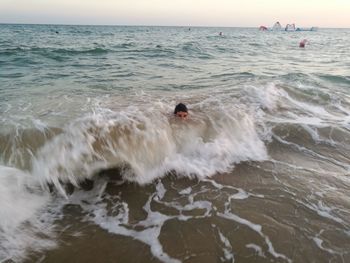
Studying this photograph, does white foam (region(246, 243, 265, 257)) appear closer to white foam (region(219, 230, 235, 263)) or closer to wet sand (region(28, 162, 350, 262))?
wet sand (region(28, 162, 350, 262))

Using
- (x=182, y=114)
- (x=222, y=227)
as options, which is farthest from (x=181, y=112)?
(x=222, y=227)

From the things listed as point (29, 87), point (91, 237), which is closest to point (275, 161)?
point (91, 237)

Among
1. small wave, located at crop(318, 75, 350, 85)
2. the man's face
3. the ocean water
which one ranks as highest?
Answer: the man's face

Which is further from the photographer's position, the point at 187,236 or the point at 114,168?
the point at 114,168

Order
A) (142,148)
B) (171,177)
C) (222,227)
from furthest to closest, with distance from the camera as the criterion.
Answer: (142,148)
(171,177)
(222,227)

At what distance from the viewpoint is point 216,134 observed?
19.5ft

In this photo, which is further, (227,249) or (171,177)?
(171,177)

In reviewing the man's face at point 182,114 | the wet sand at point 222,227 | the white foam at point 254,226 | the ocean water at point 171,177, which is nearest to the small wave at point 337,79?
the ocean water at point 171,177

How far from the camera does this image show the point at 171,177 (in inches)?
184

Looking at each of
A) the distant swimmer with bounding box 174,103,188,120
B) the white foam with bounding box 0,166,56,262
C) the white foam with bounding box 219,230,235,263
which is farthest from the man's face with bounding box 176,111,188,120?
the white foam with bounding box 219,230,235,263

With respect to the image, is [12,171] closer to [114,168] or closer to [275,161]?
[114,168]

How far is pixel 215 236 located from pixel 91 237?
1.27m

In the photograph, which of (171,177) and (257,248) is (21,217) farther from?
(257,248)

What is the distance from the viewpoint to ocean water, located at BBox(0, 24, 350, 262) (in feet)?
10.8
